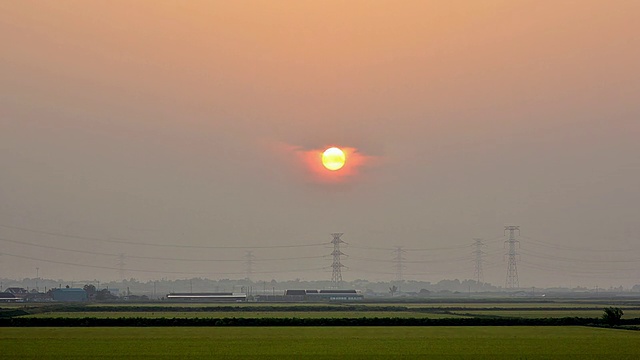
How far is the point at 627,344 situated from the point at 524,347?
6.48 metres

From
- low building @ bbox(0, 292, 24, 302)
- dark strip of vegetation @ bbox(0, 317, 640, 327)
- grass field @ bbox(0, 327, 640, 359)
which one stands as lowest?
grass field @ bbox(0, 327, 640, 359)

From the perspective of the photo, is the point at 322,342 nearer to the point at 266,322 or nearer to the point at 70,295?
the point at 266,322

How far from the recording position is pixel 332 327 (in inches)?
2689

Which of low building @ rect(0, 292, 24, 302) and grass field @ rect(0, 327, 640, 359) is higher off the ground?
low building @ rect(0, 292, 24, 302)

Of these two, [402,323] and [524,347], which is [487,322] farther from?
[524,347]

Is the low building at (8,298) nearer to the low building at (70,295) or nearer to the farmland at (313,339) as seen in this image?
the low building at (70,295)

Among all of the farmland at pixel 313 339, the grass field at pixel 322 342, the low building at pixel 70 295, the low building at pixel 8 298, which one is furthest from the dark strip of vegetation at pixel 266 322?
the low building at pixel 70 295

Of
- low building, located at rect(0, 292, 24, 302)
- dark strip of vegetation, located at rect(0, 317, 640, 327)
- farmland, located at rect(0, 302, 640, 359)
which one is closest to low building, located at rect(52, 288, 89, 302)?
→ low building, located at rect(0, 292, 24, 302)

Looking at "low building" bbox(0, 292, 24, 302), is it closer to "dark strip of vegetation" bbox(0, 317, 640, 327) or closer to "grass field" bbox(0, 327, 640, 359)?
"dark strip of vegetation" bbox(0, 317, 640, 327)

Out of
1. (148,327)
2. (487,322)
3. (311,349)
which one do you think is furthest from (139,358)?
(487,322)

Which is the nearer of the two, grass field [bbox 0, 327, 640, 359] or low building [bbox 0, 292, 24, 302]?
grass field [bbox 0, 327, 640, 359]

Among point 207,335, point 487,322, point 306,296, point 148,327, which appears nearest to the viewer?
point 207,335

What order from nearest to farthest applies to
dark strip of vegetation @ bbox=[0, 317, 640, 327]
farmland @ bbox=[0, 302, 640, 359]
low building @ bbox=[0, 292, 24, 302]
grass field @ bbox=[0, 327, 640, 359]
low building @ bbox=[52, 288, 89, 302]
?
grass field @ bbox=[0, 327, 640, 359] → farmland @ bbox=[0, 302, 640, 359] → dark strip of vegetation @ bbox=[0, 317, 640, 327] → low building @ bbox=[0, 292, 24, 302] → low building @ bbox=[52, 288, 89, 302]

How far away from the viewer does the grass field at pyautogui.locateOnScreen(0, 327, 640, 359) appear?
42.6m
